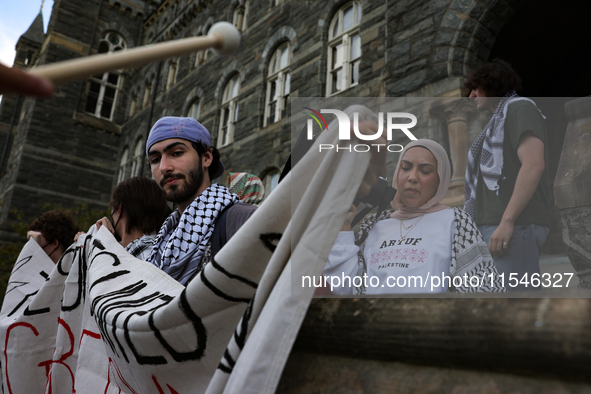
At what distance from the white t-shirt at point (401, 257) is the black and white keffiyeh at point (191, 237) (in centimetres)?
60

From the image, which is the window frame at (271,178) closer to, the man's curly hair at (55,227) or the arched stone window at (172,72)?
the man's curly hair at (55,227)

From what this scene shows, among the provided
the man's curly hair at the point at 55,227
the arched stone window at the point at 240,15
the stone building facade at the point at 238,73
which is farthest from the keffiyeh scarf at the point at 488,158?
the arched stone window at the point at 240,15

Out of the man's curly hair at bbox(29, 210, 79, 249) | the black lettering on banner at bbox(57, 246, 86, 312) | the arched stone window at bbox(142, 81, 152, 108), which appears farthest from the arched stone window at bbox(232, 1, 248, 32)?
the black lettering on banner at bbox(57, 246, 86, 312)

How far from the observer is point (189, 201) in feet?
7.22

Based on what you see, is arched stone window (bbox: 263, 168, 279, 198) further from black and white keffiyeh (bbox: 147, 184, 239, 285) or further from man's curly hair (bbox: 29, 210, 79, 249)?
black and white keffiyeh (bbox: 147, 184, 239, 285)

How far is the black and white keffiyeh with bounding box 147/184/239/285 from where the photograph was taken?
177 cm

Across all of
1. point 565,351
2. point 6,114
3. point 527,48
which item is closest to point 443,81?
point 527,48

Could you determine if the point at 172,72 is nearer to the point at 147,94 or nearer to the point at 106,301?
the point at 147,94

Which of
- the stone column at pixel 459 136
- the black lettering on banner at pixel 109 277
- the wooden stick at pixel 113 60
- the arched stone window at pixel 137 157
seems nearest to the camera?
the wooden stick at pixel 113 60

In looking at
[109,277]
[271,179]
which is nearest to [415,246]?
[109,277]

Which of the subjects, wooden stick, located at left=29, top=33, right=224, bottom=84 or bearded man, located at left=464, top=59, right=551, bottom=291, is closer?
wooden stick, located at left=29, top=33, right=224, bottom=84

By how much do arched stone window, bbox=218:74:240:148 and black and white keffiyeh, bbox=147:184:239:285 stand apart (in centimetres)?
954

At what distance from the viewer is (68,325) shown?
2.00 m

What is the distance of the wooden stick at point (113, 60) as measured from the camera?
49 centimetres
